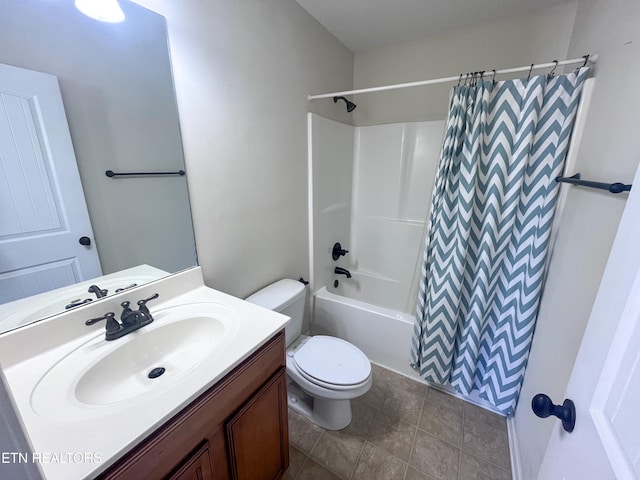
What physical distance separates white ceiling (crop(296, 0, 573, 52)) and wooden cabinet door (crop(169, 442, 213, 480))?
83.2 inches

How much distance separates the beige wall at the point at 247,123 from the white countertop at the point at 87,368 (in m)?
0.38

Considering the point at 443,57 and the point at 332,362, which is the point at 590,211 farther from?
the point at 443,57

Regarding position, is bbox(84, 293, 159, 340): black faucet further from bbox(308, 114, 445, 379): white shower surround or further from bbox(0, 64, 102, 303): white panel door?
bbox(308, 114, 445, 379): white shower surround

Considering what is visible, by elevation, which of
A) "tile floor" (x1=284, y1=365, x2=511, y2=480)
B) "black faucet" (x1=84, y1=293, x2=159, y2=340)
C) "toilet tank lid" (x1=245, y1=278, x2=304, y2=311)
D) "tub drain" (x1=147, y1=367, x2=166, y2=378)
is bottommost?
"tile floor" (x1=284, y1=365, x2=511, y2=480)

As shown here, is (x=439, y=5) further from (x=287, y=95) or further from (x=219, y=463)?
(x=219, y=463)

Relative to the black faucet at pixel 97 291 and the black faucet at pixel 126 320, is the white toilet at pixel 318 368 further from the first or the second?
the black faucet at pixel 97 291

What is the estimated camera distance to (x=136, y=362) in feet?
2.97

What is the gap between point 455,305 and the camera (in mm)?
1461

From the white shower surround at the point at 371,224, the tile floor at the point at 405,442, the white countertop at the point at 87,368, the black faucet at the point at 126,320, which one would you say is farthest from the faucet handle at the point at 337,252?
the black faucet at the point at 126,320

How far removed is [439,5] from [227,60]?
1.30m

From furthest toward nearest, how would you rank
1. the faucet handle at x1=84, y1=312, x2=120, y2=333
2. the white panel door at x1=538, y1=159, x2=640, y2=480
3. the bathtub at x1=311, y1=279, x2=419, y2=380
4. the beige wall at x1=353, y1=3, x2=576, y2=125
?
the bathtub at x1=311, y1=279, x2=419, y2=380
the beige wall at x1=353, y1=3, x2=576, y2=125
the faucet handle at x1=84, y1=312, x2=120, y2=333
the white panel door at x1=538, y1=159, x2=640, y2=480

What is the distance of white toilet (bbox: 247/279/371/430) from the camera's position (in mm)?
1298

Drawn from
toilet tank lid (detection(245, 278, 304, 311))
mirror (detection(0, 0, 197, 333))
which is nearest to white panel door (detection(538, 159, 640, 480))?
toilet tank lid (detection(245, 278, 304, 311))

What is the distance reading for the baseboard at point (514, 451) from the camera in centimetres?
125
